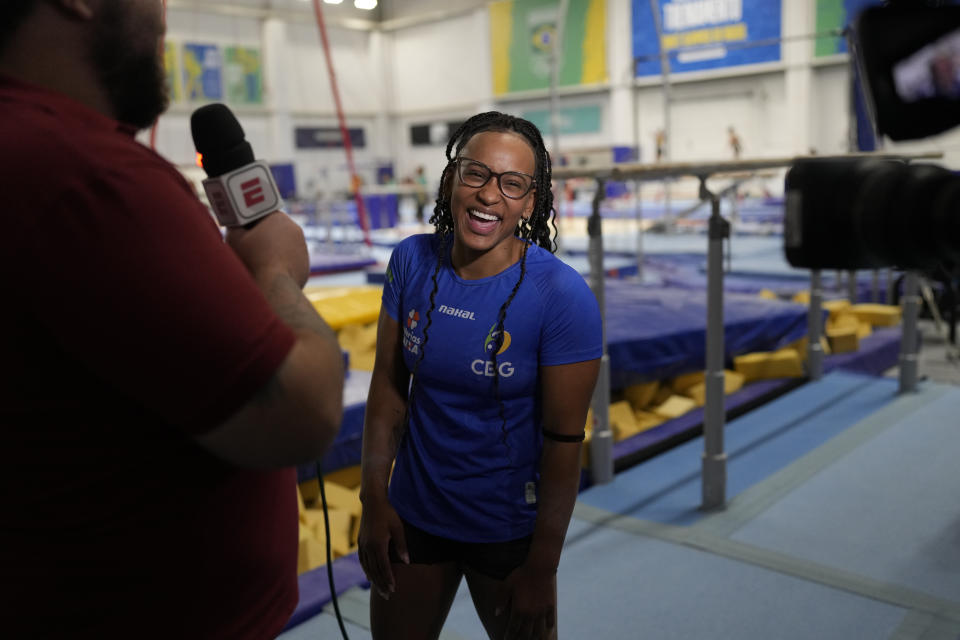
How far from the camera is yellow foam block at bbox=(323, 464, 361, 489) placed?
3.16 m

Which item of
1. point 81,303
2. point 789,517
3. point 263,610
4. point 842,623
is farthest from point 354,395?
point 81,303

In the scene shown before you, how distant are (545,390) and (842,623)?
54.6 inches

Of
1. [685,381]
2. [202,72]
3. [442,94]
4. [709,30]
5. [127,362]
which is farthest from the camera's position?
[442,94]

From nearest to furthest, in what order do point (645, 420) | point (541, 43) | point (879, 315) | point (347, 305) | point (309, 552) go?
point (309, 552) → point (645, 420) → point (347, 305) → point (879, 315) → point (541, 43)

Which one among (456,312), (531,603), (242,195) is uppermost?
(242,195)

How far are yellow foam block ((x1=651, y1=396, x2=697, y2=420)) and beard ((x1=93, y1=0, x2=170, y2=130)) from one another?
3.60 meters

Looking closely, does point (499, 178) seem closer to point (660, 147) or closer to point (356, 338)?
point (356, 338)

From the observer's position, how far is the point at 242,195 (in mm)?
846

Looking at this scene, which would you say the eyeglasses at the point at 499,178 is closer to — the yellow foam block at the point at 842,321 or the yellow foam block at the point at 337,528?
the yellow foam block at the point at 337,528

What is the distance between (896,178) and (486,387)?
2.31 ft

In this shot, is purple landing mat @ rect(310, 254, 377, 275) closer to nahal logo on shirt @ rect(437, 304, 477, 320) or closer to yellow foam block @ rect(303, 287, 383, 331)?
yellow foam block @ rect(303, 287, 383, 331)

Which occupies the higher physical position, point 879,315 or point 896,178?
point 896,178

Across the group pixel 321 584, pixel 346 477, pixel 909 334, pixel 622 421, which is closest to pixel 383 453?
pixel 321 584

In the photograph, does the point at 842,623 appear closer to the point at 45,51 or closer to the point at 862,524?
the point at 862,524
